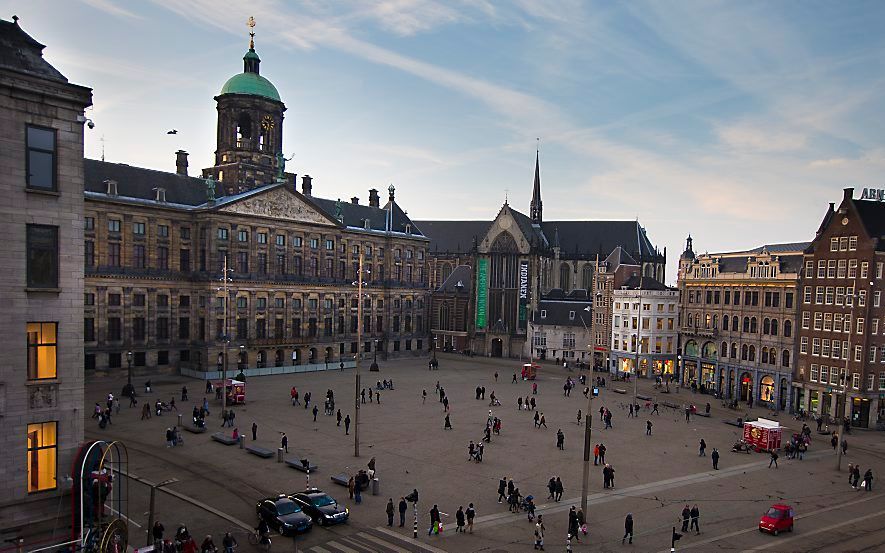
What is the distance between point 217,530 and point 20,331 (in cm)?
1163

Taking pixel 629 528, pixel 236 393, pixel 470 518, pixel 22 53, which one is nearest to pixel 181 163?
pixel 236 393

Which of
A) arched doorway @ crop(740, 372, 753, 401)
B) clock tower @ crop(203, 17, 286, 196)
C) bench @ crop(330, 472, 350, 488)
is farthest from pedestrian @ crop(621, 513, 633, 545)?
clock tower @ crop(203, 17, 286, 196)

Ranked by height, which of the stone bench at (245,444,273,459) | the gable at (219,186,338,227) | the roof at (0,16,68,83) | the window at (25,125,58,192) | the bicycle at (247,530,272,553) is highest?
the roof at (0,16,68,83)

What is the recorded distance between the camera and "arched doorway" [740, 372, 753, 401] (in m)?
68.2

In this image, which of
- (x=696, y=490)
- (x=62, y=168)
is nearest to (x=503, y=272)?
(x=696, y=490)

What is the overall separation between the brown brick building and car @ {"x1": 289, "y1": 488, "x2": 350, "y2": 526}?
45725 mm

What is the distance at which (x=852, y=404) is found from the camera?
5669 cm

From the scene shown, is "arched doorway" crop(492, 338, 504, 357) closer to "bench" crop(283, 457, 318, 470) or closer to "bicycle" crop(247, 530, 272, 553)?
"bench" crop(283, 457, 318, 470)

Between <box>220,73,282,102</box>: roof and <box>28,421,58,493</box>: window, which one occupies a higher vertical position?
<box>220,73,282,102</box>: roof

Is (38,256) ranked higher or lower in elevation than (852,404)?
higher

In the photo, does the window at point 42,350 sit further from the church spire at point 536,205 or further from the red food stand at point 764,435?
the church spire at point 536,205

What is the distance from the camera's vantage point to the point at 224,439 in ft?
137

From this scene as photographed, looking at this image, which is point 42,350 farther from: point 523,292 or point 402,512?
point 523,292

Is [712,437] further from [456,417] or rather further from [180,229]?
[180,229]
